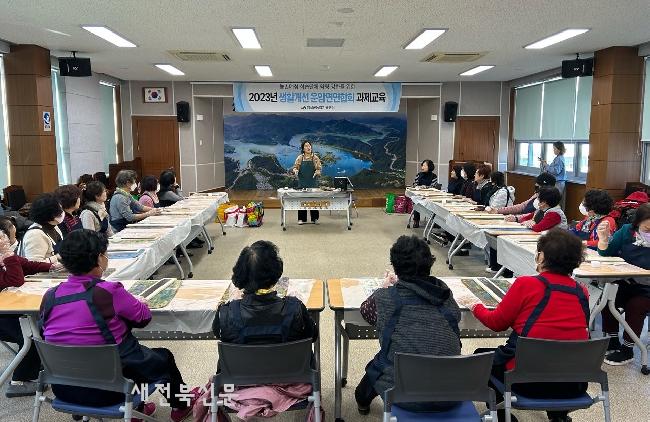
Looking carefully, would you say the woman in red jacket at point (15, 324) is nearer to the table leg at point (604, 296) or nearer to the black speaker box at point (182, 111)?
the table leg at point (604, 296)

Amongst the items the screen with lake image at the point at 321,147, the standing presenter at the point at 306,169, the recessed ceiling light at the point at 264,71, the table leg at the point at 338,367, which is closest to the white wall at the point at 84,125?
the recessed ceiling light at the point at 264,71

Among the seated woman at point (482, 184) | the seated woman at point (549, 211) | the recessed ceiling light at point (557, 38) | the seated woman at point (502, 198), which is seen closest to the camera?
the seated woman at point (549, 211)

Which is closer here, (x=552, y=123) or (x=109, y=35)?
(x=109, y=35)

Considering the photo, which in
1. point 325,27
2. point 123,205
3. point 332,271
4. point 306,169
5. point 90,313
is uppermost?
point 325,27

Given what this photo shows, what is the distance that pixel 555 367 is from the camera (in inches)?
80.9

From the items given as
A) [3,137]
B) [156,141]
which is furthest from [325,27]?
[156,141]

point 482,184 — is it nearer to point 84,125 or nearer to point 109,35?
point 109,35

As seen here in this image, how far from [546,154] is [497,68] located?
7.14ft

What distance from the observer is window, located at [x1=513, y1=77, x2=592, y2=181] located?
857 centimetres

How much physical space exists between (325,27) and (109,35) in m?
2.73

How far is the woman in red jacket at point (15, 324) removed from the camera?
109 inches

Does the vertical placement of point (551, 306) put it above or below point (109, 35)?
below

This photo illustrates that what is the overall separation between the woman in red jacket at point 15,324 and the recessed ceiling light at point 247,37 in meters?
3.72

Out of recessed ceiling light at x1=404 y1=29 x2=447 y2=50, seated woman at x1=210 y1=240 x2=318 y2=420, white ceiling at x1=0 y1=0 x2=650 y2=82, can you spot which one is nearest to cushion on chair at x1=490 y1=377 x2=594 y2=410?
seated woman at x1=210 y1=240 x2=318 y2=420
